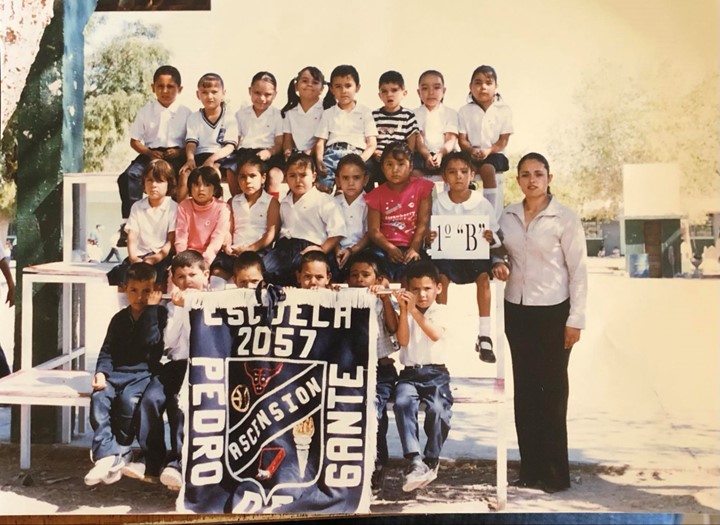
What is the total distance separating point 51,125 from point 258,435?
1367mm

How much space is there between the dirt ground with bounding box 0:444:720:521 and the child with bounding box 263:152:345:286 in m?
0.85

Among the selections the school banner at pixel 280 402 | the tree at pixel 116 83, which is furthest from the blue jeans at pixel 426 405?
the tree at pixel 116 83

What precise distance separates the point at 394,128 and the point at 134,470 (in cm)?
154

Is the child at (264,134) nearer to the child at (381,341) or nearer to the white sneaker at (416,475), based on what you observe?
the child at (381,341)

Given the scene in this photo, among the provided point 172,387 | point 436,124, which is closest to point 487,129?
point 436,124

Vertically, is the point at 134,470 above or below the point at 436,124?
below

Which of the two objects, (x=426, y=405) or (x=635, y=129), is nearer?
(x=426, y=405)

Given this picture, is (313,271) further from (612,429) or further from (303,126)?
(612,429)

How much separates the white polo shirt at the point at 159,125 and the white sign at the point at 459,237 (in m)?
0.98

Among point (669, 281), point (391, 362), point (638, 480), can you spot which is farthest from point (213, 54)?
point (638, 480)

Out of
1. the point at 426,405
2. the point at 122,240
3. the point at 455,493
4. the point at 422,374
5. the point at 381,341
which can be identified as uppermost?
the point at 122,240

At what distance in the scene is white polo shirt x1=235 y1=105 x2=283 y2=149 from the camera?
8.05ft

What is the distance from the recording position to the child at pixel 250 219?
2.42 metres

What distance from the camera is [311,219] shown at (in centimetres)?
243
